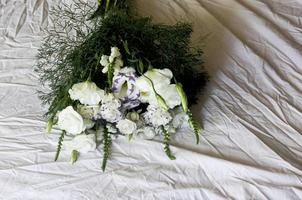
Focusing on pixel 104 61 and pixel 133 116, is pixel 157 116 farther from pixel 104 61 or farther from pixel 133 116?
pixel 104 61

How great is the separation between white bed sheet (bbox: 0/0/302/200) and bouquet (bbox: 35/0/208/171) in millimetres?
40

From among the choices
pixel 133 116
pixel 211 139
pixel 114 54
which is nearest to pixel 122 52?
pixel 114 54

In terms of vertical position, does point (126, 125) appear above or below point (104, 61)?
below

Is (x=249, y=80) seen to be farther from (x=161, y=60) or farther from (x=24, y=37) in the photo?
(x=24, y=37)

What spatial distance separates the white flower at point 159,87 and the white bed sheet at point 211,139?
4.7 inches

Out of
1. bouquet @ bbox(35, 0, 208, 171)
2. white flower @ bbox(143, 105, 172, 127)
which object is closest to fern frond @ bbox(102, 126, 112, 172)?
bouquet @ bbox(35, 0, 208, 171)

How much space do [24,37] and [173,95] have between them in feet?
2.42

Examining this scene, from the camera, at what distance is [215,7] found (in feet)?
4.86

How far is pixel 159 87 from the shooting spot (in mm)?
859

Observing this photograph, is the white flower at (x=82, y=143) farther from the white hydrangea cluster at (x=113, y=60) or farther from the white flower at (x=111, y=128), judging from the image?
the white hydrangea cluster at (x=113, y=60)

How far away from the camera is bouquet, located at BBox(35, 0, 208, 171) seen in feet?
2.85

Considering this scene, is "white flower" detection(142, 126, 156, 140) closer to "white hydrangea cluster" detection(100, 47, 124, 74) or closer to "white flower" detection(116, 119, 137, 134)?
"white flower" detection(116, 119, 137, 134)

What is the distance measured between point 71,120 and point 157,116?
197mm

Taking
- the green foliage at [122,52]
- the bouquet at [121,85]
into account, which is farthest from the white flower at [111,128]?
the green foliage at [122,52]
